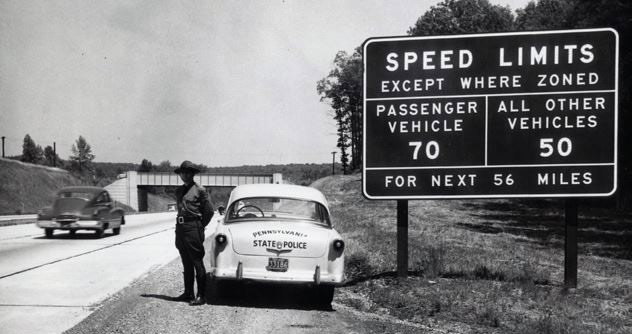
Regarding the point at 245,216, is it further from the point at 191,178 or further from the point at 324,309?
the point at 324,309

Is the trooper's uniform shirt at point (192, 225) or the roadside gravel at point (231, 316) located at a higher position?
the trooper's uniform shirt at point (192, 225)

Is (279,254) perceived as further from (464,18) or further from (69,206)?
(464,18)

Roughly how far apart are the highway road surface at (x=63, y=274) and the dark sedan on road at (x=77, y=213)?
0.49 meters

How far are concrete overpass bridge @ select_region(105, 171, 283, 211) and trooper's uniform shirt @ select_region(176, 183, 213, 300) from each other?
86690 mm

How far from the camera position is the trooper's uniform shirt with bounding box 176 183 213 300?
8984mm

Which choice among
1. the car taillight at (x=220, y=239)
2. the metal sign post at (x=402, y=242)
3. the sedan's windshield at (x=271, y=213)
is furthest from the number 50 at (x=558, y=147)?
the car taillight at (x=220, y=239)

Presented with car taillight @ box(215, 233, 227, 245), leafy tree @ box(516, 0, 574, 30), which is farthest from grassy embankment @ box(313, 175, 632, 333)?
leafy tree @ box(516, 0, 574, 30)

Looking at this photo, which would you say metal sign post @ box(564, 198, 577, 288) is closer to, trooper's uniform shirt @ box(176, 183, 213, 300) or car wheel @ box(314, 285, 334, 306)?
car wheel @ box(314, 285, 334, 306)

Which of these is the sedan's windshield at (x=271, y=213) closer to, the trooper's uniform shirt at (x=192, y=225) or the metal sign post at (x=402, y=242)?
the trooper's uniform shirt at (x=192, y=225)

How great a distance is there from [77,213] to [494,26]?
48.6 meters

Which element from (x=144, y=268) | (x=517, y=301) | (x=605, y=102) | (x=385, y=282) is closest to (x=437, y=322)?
(x=517, y=301)

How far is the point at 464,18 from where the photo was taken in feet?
199

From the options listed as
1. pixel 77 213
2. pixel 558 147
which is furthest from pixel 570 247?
pixel 77 213

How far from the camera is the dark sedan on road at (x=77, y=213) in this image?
20.9 m
